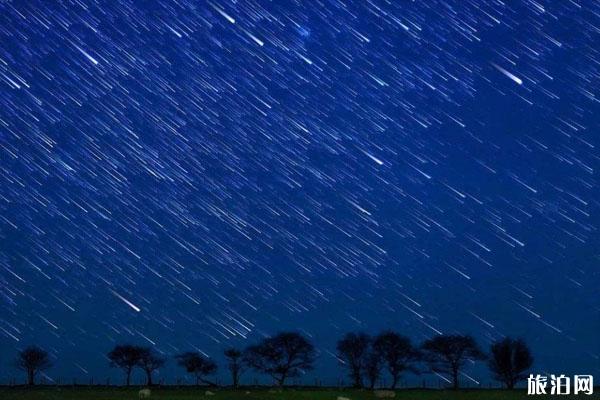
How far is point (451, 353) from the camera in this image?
100188mm

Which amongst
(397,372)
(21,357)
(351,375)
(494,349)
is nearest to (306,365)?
(351,375)

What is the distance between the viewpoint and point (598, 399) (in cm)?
5506

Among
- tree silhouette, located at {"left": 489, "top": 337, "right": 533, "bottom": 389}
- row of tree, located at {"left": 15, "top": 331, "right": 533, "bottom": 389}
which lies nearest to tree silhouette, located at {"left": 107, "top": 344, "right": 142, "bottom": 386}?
row of tree, located at {"left": 15, "top": 331, "right": 533, "bottom": 389}

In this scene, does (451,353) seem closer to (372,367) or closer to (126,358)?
(372,367)

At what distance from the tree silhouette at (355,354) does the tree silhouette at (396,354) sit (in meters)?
1.89

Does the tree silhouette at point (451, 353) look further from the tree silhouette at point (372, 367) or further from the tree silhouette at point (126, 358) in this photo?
the tree silhouette at point (126, 358)

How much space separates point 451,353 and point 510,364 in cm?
869

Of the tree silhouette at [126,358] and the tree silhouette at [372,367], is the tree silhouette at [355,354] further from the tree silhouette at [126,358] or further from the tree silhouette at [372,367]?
the tree silhouette at [126,358]

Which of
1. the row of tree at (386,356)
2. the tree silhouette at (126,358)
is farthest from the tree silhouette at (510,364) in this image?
the tree silhouette at (126,358)

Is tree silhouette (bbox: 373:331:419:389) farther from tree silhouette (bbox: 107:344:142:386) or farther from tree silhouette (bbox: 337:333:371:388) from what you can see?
tree silhouette (bbox: 107:344:142:386)

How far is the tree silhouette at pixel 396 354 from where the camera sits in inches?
3952

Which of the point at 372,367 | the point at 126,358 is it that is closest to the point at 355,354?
the point at 372,367

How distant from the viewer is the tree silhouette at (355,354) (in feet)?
334

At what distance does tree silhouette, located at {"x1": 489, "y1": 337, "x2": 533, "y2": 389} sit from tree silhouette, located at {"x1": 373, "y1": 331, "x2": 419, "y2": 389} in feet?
37.0
